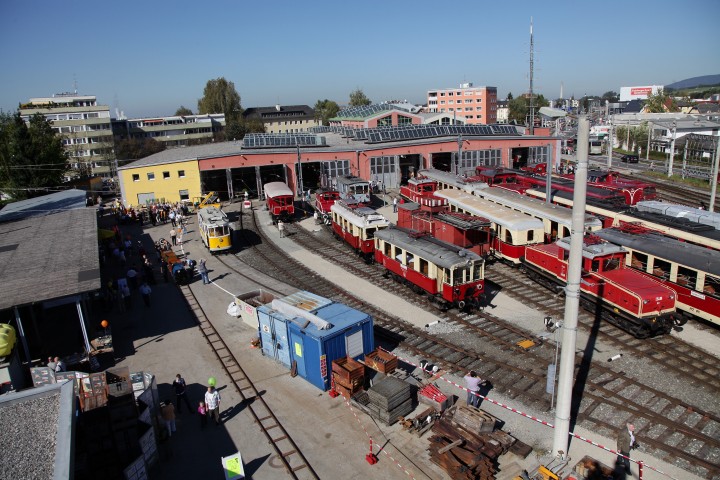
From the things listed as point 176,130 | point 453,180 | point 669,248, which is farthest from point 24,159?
point 176,130

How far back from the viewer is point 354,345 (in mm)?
16062

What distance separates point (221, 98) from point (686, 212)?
9936 centimetres

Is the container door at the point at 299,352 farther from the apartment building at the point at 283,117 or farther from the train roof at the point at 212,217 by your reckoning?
the apartment building at the point at 283,117

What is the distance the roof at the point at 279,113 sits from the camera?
12312 centimetres

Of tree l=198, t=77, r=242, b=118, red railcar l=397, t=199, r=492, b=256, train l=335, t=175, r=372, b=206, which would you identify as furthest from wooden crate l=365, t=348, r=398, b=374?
tree l=198, t=77, r=242, b=118

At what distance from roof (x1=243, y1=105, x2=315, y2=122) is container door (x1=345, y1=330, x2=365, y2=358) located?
110850 mm

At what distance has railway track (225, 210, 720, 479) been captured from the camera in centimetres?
1274

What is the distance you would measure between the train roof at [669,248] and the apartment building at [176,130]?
292 ft

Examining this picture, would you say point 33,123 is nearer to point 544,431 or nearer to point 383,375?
point 383,375

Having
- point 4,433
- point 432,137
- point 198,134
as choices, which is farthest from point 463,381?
point 198,134

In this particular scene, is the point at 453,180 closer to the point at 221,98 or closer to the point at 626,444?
the point at 626,444

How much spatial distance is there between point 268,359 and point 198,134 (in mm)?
92959

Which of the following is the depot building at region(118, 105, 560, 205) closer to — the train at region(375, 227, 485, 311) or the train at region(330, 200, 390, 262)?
the train at region(330, 200, 390, 262)

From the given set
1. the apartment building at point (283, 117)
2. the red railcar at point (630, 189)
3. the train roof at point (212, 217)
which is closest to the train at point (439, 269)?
the train roof at point (212, 217)
